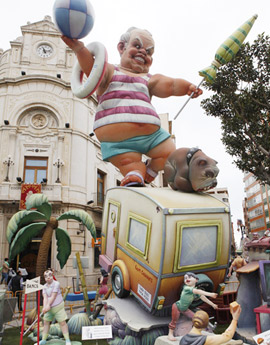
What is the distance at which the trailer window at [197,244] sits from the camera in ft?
11.9

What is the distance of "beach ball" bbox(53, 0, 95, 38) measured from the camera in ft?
13.8

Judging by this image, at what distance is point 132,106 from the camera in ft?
15.6

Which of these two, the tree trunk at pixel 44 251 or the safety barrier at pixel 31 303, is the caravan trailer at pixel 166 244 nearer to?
the tree trunk at pixel 44 251

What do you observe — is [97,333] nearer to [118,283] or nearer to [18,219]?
[118,283]

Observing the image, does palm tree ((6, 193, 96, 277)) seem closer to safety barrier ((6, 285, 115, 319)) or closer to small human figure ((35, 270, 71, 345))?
safety barrier ((6, 285, 115, 319))

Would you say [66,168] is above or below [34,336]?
above

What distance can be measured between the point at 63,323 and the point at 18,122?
499 inches

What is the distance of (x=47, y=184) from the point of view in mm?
14391

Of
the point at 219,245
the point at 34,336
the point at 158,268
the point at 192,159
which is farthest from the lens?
the point at 34,336

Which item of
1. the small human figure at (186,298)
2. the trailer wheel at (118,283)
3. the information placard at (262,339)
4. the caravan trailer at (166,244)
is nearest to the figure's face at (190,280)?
the small human figure at (186,298)

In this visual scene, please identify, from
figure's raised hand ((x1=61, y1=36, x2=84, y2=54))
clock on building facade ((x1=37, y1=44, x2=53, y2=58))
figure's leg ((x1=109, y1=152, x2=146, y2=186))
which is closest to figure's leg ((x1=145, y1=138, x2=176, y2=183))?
figure's leg ((x1=109, y1=152, x2=146, y2=186))

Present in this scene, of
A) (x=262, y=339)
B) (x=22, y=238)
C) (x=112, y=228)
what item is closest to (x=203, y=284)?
(x=262, y=339)

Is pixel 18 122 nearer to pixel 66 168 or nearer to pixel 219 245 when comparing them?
pixel 66 168

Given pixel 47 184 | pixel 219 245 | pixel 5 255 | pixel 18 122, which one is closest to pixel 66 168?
pixel 47 184
